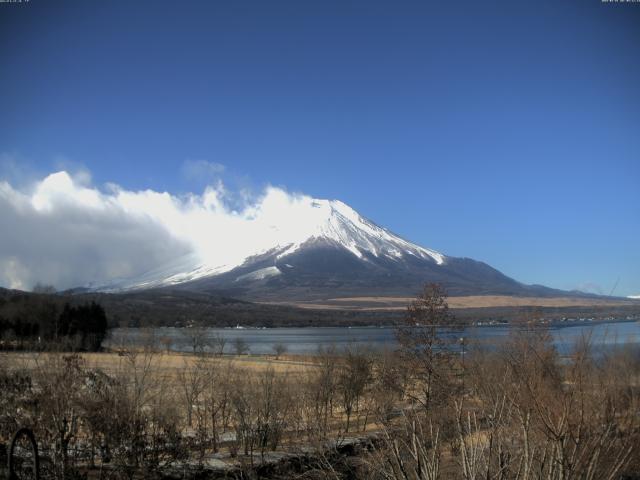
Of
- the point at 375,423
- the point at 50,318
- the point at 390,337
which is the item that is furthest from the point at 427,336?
the point at 390,337

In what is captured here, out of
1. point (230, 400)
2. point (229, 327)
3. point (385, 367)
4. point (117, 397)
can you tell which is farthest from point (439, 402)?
Answer: point (229, 327)

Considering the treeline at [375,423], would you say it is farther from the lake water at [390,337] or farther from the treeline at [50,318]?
the treeline at [50,318]

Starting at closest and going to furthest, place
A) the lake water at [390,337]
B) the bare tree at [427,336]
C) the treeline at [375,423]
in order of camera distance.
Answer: the treeline at [375,423], the lake water at [390,337], the bare tree at [427,336]

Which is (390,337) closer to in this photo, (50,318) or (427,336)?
(50,318)

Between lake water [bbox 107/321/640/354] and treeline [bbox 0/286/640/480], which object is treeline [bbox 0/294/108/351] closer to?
lake water [bbox 107/321/640/354]

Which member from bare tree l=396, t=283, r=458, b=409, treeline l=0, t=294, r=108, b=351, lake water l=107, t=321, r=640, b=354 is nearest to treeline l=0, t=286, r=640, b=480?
lake water l=107, t=321, r=640, b=354

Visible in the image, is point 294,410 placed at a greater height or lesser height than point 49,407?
lesser

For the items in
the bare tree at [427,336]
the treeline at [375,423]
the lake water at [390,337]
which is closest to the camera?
the treeline at [375,423]

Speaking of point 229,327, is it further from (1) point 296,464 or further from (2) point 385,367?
A: (1) point 296,464

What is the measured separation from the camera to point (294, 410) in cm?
2052

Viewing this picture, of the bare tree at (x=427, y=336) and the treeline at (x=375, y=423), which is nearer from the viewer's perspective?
the treeline at (x=375, y=423)

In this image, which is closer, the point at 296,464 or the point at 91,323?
the point at 296,464

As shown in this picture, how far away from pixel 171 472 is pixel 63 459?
10.5 feet

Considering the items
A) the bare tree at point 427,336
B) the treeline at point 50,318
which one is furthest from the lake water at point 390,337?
the treeline at point 50,318
